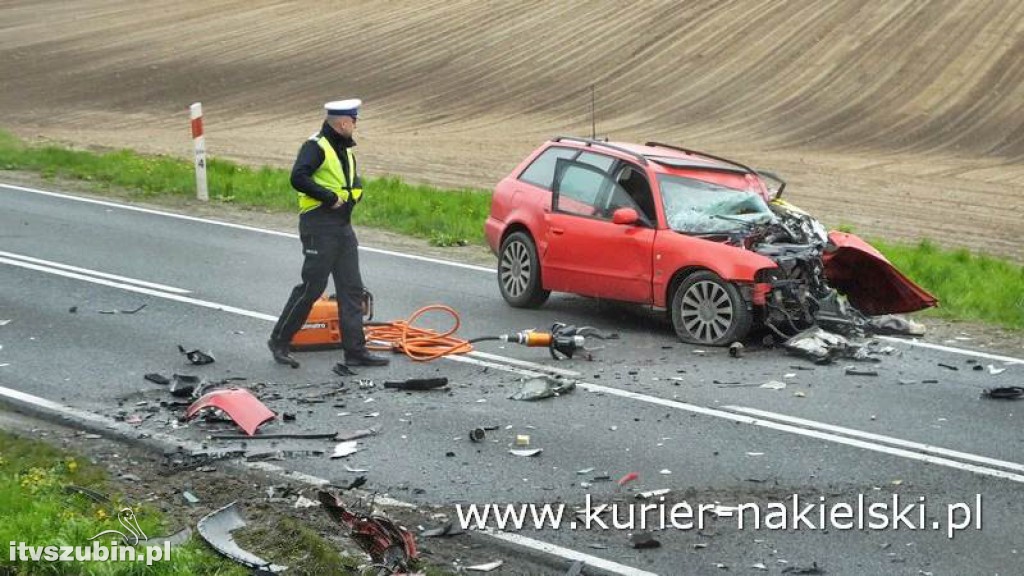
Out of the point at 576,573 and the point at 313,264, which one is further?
the point at 313,264

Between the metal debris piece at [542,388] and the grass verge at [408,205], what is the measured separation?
186 inches

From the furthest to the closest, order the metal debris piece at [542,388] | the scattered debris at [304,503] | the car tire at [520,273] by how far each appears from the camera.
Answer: the car tire at [520,273] → the metal debris piece at [542,388] → the scattered debris at [304,503]

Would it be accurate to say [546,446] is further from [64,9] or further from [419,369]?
[64,9]

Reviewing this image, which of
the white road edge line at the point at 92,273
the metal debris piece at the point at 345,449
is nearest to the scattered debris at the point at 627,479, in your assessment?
the metal debris piece at the point at 345,449

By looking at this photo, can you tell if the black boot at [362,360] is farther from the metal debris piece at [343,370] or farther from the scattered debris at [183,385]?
the scattered debris at [183,385]

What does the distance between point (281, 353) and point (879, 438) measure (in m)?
4.67

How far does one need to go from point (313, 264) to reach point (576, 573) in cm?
497

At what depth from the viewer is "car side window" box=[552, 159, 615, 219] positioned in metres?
13.8

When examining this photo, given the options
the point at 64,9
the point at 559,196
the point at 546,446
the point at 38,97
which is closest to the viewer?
the point at 546,446

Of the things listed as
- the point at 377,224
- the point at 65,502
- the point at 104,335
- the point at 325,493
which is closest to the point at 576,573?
the point at 325,493

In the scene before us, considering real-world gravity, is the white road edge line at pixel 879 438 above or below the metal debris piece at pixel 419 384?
below

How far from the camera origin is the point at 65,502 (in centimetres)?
846

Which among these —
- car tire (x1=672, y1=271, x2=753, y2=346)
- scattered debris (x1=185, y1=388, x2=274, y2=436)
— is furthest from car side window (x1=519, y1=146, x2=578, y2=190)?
scattered debris (x1=185, y1=388, x2=274, y2=436)

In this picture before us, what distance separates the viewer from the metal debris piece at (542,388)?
430 inches
